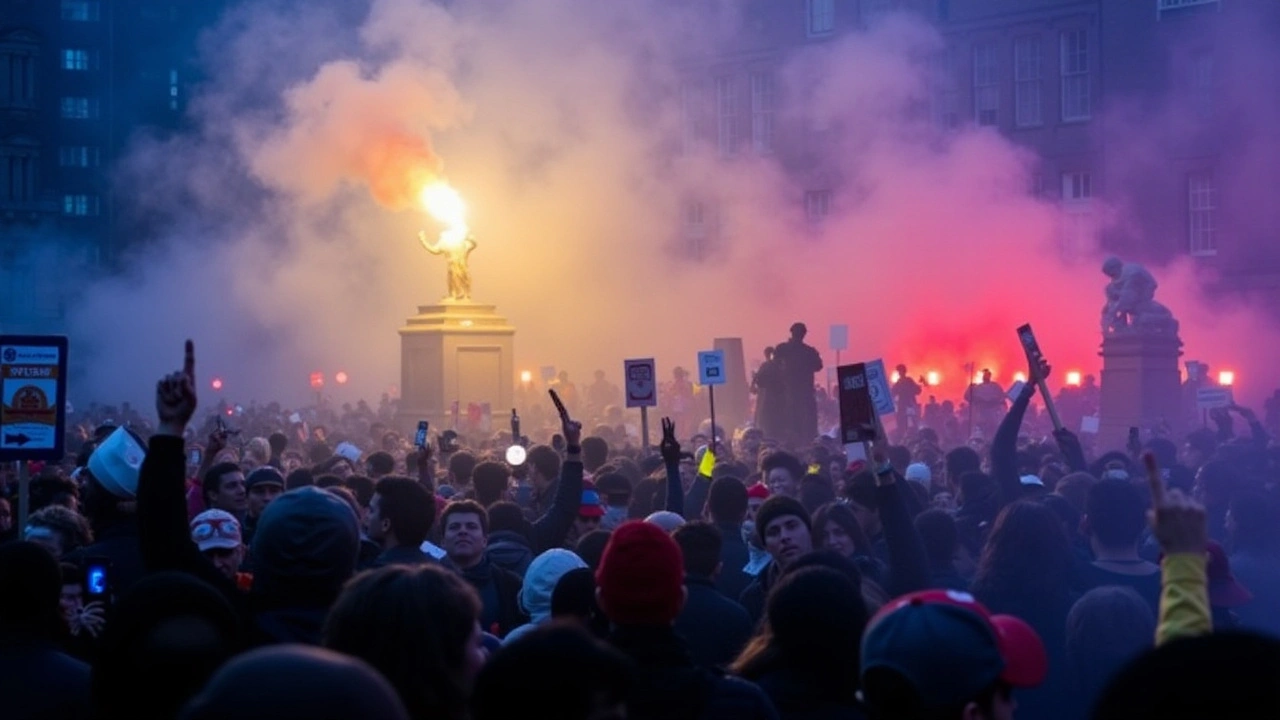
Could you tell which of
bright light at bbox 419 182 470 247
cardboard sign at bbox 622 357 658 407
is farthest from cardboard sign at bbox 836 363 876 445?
bright light at bbox 419 182 470 247

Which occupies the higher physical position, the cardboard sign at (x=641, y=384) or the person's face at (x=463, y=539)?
the cardboard sign at (x=641, y=384)

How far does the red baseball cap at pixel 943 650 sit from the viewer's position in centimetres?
317

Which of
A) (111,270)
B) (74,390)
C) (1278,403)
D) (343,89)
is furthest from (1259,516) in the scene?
(111,270)

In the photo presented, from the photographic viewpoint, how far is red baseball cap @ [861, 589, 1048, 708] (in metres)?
3.17

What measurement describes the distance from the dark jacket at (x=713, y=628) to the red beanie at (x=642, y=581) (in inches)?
52.0

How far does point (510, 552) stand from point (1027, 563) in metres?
2.50

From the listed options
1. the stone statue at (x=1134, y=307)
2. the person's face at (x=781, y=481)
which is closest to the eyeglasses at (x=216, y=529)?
the person's face at (x=781, y=481)

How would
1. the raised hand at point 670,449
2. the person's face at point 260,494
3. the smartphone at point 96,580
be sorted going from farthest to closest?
the raised hand at point 670,449 < the person's face at point 260,494 < the smartphone at point 96,580

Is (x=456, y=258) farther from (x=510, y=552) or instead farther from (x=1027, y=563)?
(x=1027, y=563)

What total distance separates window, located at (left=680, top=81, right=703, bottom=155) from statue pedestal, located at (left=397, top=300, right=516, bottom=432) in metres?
16.9

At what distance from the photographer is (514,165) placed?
42.1 metres

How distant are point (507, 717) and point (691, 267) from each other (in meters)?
41.3

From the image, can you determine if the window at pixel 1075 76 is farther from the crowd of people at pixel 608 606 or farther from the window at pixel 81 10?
the window at pixel 81 10

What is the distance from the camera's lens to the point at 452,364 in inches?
1097
